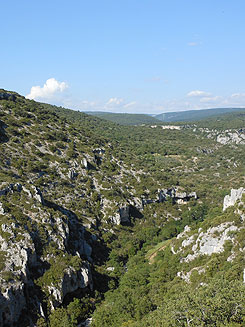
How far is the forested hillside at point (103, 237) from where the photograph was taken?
41.4 meters

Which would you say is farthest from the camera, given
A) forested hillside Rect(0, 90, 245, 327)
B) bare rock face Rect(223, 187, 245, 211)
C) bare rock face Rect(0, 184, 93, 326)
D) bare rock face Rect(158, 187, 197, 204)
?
bare rock face Rect(158, 187, 197, 204)

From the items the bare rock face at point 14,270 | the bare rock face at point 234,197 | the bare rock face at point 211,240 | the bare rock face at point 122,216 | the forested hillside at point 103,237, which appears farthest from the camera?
the bare rock face at point 122,216

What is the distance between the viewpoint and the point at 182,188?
105 meters

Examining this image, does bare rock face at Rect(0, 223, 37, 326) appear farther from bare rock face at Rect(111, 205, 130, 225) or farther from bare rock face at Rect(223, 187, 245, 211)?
bare rock face at Rect(223, 187, 245, 211)

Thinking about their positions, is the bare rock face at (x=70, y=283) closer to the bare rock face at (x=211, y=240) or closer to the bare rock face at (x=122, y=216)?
the bare rock face at (x=211, y=240)

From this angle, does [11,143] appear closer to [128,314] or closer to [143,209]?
[143,209]

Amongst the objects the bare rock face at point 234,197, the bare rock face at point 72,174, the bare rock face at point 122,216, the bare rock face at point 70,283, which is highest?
the bare rock face at point 72,174

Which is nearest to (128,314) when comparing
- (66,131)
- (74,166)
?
(74,166)

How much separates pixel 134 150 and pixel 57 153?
61.5 meters

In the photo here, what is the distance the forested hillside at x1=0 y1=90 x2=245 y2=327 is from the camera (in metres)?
41.4

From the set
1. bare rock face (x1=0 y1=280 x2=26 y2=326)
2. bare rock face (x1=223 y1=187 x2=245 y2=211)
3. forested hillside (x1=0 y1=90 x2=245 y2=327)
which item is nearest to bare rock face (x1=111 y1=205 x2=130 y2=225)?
forested hillside (x1=0 y1=90 x2=245 y2=327)

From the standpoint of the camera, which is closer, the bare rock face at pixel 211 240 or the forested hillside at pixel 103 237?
the forested hillside at pixel 103 237

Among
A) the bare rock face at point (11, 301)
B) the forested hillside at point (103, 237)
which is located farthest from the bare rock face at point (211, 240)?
the bare rock face at point (11, 301)

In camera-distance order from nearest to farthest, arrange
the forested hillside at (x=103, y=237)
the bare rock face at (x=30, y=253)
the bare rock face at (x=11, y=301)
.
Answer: the bare rock face at (x=11, y=301) < the forested hillside at (x=103, y=237) < the bare rock face at (x=30, y=253)
